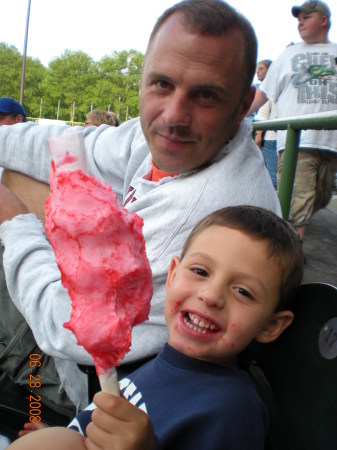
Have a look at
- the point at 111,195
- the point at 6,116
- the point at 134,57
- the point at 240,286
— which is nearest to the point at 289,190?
the point at 240,286

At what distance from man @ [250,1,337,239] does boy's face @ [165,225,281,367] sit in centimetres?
255

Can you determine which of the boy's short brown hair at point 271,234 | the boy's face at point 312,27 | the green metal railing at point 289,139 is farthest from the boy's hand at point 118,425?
the boy's face at point 312,27

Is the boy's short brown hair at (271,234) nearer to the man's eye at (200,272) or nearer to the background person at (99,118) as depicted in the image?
the man's eye at (200,272)

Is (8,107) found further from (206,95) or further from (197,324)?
(197,324)

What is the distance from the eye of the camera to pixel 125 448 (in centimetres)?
87

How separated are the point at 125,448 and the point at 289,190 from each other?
2.04 metres

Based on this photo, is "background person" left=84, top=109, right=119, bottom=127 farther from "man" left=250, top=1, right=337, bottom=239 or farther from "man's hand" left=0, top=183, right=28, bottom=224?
"man's hand" left=0, top=183, right=28, bottom=224

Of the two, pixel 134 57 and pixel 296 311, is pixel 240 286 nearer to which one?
pixel 296 311

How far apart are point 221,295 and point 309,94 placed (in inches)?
135

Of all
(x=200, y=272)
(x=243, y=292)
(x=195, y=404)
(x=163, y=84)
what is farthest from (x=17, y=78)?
(x=195, y=404)

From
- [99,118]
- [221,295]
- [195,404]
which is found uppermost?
[221,295]

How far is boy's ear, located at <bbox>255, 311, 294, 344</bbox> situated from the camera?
54.4 inches

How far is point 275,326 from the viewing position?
1398mm

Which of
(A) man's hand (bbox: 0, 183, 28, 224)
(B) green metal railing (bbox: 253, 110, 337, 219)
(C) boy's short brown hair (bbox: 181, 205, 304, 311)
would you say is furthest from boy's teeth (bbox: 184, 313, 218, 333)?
(B) green metal railing (bbox: 253, 110, 337, 219)
